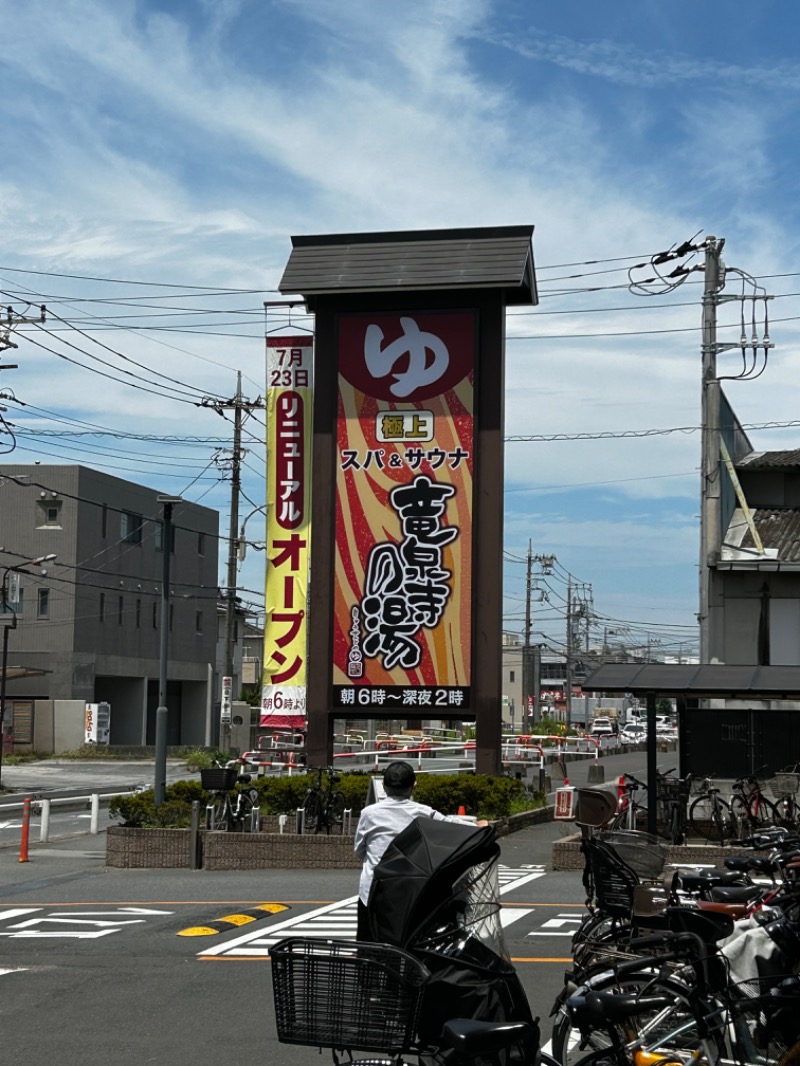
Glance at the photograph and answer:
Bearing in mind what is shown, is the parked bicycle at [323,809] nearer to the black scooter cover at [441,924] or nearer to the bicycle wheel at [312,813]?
the bicycle wheel at [312,813]

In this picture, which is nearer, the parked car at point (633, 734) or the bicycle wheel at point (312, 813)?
the bicycle wheel at point (312, 813)

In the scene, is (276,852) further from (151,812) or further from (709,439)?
(709,439)

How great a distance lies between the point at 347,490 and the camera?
23.5 metres

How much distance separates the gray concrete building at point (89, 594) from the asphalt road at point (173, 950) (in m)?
41.7

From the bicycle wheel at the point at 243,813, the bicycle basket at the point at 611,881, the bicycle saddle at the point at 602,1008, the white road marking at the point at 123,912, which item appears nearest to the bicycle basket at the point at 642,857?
the bicycle basket at the point at 611,881

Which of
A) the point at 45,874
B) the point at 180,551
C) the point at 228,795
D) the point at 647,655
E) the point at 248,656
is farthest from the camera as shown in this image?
the point at 647,655

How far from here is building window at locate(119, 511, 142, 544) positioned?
6910 cm

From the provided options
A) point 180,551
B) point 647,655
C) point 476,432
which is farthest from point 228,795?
point 647,655

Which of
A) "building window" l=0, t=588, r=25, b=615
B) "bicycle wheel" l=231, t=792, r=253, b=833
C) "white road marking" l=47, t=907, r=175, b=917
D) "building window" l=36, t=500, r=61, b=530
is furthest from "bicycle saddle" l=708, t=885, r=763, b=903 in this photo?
"building window" l=36, t=500, r=61, b=530

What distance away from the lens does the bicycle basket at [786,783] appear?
18.9 metres

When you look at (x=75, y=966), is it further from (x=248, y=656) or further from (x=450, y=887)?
(x=248, y=656)

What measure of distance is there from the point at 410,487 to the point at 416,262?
4.03 metres

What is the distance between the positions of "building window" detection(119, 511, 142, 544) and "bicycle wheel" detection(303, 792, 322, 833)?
49.1 meters

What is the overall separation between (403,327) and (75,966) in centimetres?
1455
